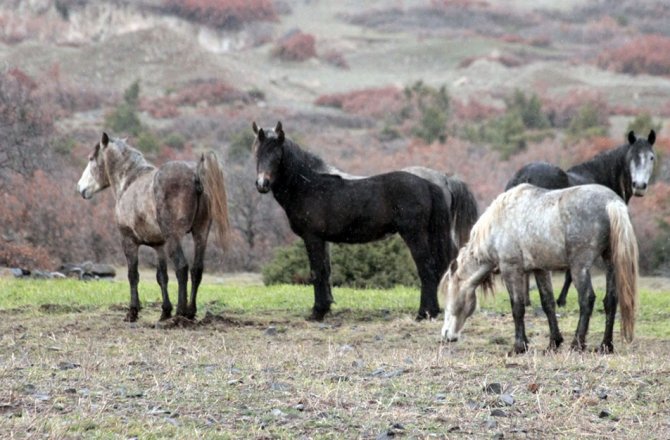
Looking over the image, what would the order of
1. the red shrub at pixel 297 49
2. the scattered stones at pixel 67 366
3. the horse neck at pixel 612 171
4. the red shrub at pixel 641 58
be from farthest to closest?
the red shrub at pixel 297 49, the red shrub at pixel 641 58, the horse neck at pixel 612 171, the scattered stones at pixel 67 366

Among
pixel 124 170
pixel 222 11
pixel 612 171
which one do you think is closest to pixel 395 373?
pixel 124 170

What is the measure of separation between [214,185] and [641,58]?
181ft

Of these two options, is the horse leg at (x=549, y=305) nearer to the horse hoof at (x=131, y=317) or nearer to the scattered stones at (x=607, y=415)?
the scattered stones at (x=607, y=415)

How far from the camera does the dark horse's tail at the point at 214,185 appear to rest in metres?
13.1

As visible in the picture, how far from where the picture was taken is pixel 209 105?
180ft

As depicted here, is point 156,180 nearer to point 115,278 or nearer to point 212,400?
point 212,400

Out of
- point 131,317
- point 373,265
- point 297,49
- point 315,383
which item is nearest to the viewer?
point 315,383

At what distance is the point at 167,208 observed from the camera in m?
13.2

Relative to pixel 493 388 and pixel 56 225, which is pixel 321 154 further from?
pixel 493 388

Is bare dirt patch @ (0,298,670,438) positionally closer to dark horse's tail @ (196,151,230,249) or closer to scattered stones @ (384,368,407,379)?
scattered stones @ (384,368,407,379)

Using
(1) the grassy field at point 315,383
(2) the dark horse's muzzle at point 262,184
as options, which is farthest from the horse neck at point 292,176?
(1) the grassy field at point 315,383

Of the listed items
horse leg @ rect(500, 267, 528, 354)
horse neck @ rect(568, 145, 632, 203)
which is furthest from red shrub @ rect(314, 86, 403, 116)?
horse leg @ rect(500, 267, 528, 354)

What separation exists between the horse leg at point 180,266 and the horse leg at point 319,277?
172cm

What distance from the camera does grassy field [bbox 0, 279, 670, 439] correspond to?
278 inches
